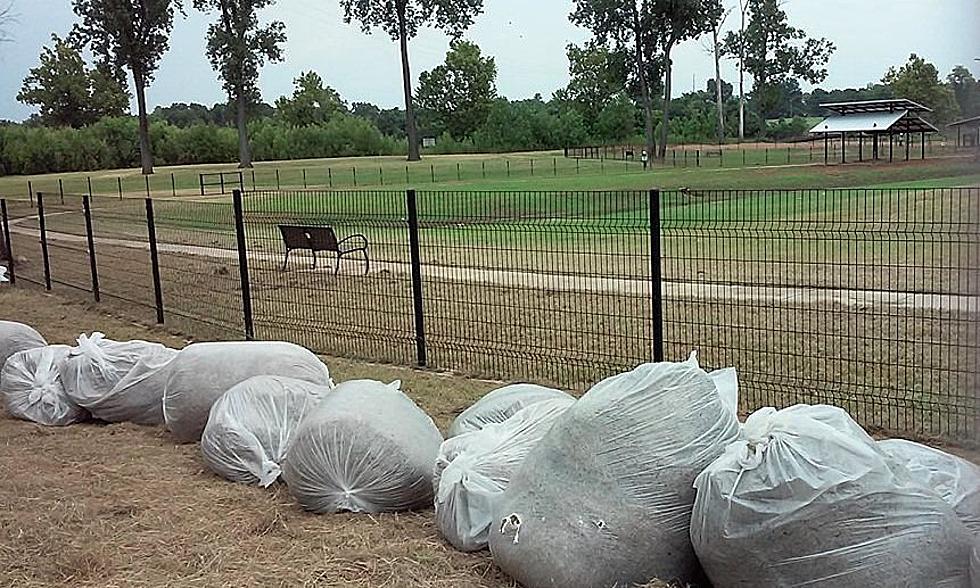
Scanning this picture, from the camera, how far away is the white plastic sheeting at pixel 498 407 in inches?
156

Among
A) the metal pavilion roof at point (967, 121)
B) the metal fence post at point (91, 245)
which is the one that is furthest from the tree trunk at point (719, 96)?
the metal pavilion roof at point (967, 121)

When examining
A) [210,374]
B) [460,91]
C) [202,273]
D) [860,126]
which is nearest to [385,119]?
[460,91]

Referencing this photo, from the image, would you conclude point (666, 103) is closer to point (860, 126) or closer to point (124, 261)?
point (860, 126)

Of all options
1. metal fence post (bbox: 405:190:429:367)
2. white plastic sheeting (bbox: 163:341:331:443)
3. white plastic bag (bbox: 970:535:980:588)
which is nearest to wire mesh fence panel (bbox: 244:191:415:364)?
metal fence post (bbox: 405:190:429:367)

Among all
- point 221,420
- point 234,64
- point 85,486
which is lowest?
point 85,486

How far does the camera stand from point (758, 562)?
252cm

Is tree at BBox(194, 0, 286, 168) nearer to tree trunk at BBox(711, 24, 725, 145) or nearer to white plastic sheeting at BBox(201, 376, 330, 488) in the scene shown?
tree trunk at BBox(711, 24, 725, 145)

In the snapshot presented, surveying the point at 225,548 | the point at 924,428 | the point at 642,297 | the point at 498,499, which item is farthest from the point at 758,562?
the point at 642,297

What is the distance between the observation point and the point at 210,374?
16.4ft

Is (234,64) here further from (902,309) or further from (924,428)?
(924,428)

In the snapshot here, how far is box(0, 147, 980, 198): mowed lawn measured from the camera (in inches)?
995

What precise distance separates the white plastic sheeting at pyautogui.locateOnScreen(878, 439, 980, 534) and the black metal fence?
25.1 inches

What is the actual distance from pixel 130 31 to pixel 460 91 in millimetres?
11481

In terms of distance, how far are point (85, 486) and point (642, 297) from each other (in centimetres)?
456
